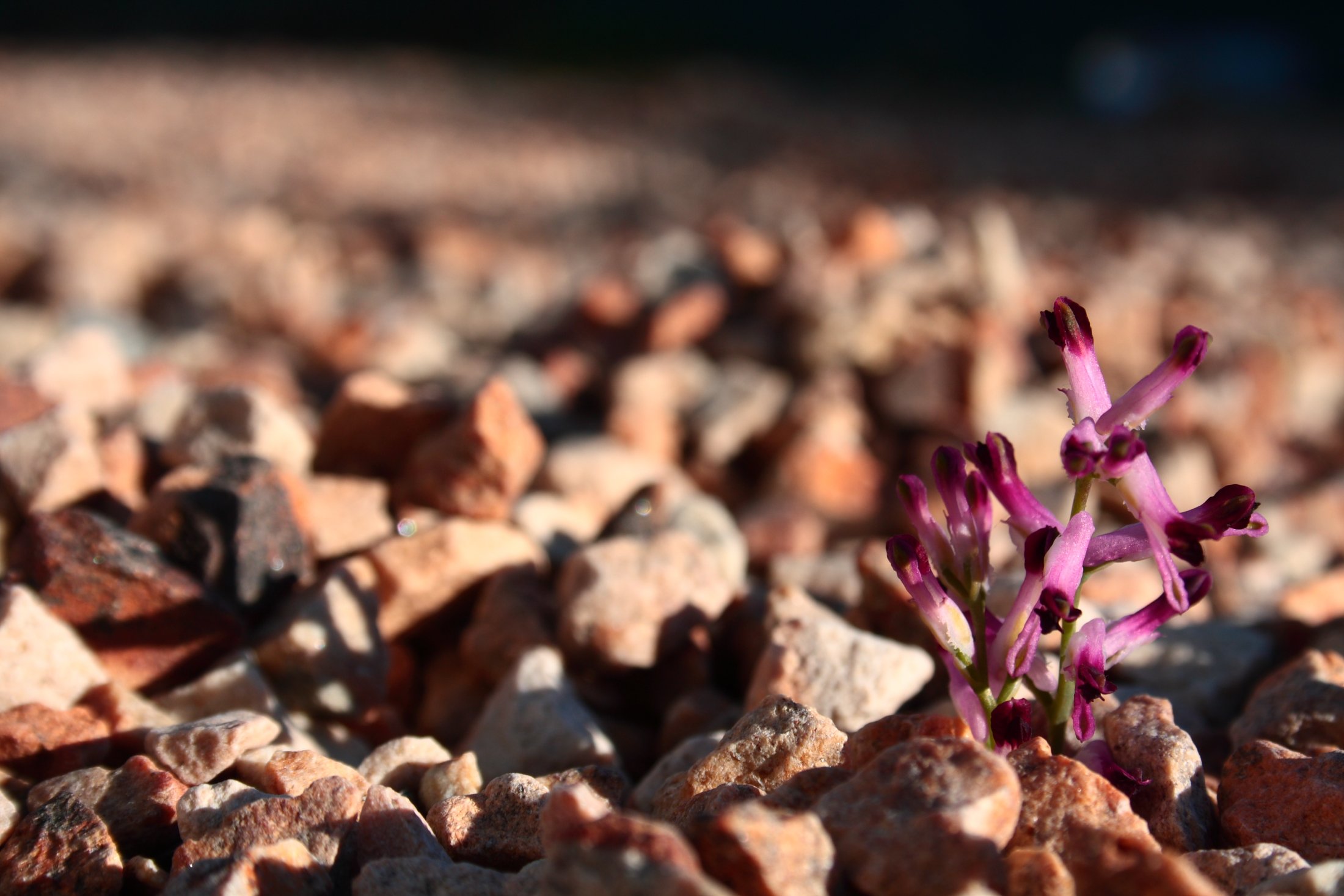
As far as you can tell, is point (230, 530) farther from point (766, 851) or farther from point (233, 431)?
point (766, 851)

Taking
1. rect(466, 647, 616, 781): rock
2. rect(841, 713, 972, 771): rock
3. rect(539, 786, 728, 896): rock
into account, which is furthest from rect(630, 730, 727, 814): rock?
rect(539, 786, 728, 896): rock

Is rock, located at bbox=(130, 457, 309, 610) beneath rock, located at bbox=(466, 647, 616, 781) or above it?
above

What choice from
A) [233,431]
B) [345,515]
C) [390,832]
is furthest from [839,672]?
[233,431]

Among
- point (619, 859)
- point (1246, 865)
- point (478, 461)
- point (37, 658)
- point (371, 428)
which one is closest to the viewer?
point (619, 859)

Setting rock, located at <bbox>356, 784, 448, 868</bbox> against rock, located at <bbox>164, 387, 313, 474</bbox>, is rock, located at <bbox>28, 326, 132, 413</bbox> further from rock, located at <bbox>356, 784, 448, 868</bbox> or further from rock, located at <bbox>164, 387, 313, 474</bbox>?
rock, located at <bbox>356, 784, 448, 868</bbox>

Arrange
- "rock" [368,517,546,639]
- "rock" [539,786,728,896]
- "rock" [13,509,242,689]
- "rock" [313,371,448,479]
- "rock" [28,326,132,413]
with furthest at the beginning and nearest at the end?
1. "rock" [28,326,132,413]
2. "rock" [313,371,448,479]
3. "rock" [368,517,546,639]
4. "rock" [13,509,242,689]
5. "rock" [539,786,728,896]

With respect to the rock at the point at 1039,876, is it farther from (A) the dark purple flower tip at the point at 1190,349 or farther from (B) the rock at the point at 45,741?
(B) the rock at the point at 45,741

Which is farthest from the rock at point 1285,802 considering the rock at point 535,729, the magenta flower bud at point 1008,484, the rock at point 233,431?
the rock at point 233,431
